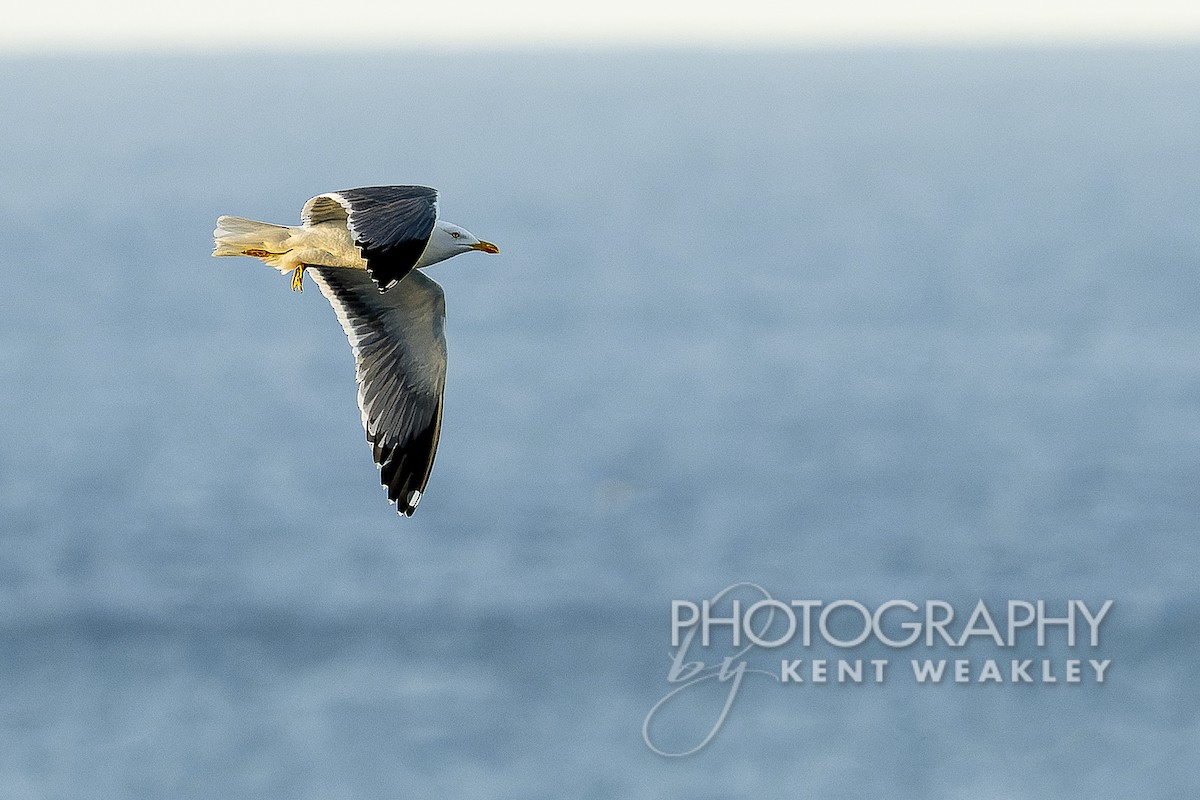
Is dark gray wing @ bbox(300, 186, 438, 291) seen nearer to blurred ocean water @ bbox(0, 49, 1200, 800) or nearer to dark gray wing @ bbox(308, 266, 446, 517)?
dark gray wing @ bbox(308, 266, 446, 517)

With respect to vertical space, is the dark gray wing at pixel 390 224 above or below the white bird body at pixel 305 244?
below

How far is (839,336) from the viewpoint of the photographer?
2630 inches

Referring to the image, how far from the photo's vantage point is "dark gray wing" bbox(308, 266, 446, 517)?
36.3ft

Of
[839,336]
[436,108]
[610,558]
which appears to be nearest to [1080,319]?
[839,336]

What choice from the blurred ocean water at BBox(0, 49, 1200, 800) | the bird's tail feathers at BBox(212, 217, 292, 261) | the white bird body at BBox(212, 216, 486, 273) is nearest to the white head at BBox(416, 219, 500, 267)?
the white bird body at BBox(212, 216, 486, 273)

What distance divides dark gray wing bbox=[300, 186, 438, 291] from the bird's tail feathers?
949mm

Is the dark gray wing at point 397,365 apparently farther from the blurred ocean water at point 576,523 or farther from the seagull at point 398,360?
the blurred ocean water at point 576,523

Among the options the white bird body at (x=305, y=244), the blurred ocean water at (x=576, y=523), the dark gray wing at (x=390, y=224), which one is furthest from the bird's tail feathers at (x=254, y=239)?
the blurred ocean water at (x=576, y=523)

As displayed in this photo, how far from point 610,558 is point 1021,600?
36.3ft

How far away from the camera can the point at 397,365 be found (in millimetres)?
11188

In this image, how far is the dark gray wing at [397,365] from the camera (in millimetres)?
11055

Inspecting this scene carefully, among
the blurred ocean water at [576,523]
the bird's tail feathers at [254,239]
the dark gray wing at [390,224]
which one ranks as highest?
the blurred ocean water at [576,523]

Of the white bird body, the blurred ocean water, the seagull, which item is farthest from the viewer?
the blurred ocean water

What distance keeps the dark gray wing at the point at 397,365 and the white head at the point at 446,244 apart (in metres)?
0.82
